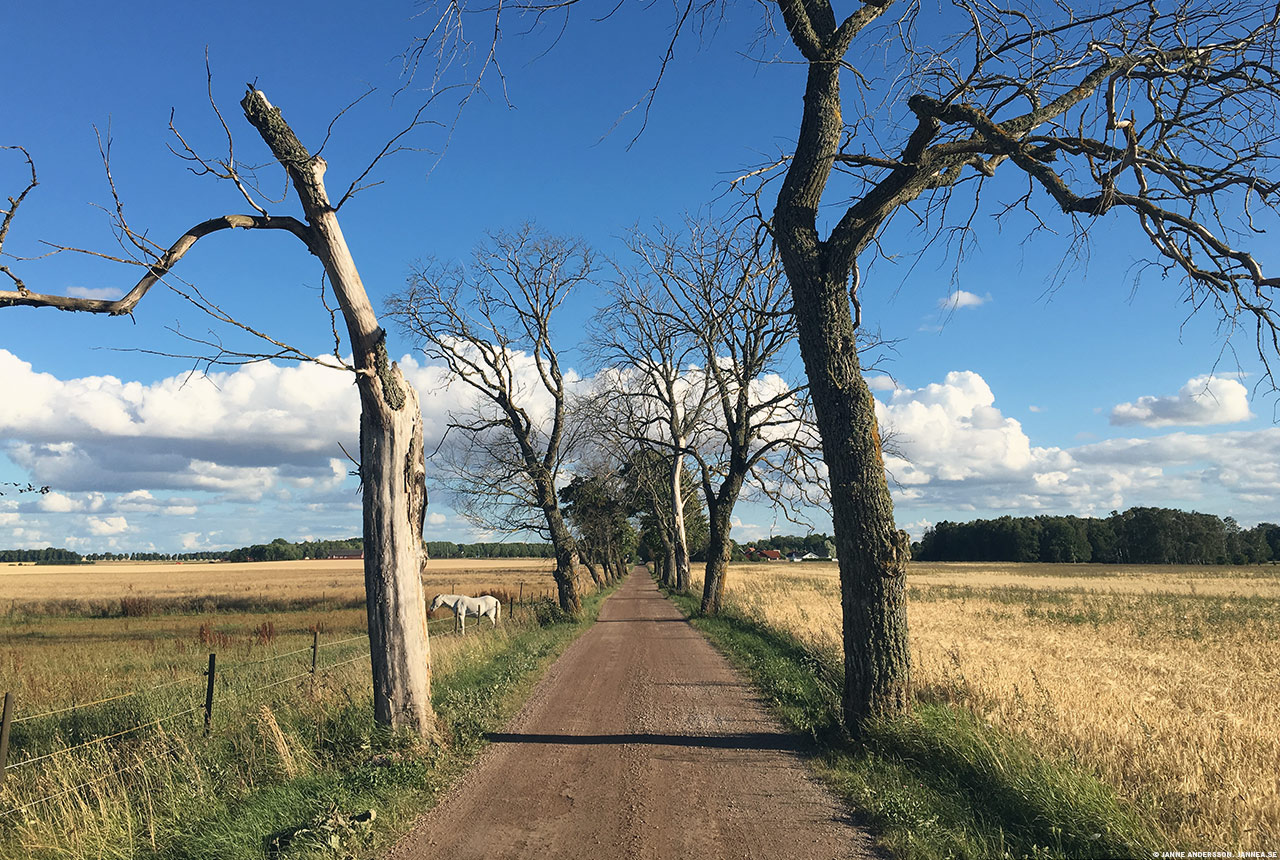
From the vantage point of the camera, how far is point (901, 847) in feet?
16.3

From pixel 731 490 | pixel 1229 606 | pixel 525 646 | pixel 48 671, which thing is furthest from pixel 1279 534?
pixel 48 671

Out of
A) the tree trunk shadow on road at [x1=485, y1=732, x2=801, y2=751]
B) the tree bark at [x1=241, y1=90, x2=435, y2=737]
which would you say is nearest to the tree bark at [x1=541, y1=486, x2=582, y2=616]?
the tree trunk shadow on road at [x1=485, y1=732, x2=801, y2=751]

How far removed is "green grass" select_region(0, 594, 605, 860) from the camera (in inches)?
203

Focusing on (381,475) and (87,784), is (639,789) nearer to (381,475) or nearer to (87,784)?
(381,475)

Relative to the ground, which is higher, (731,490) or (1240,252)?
(1240,252)

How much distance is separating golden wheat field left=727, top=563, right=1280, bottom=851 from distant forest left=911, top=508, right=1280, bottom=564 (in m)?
104

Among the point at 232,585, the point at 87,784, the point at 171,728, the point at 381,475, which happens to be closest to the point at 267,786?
the point at 87,784

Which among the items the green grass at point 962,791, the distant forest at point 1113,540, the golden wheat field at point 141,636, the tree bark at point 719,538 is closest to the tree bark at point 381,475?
the green grass at point 962,791

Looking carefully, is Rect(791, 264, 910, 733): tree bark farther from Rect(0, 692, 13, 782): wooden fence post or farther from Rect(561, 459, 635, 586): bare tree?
Rect(561, 459, 635, 586): bare tree

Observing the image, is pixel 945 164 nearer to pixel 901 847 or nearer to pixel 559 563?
pixel 901 847

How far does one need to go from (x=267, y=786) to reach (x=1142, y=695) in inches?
433

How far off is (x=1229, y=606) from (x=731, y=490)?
25.8 metres

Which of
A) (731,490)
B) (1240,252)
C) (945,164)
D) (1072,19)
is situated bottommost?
(731,490)

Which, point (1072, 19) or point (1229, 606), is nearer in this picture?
point (1072, 19)
